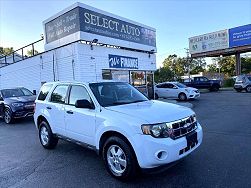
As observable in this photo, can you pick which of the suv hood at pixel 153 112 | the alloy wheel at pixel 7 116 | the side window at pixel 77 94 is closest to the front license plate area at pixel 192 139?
the suv hood at pixel 153 112

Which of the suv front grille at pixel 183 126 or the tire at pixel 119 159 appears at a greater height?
the suv front grille at pixel 183 126

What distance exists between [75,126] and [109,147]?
3.87 feet

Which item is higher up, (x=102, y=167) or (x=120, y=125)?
(x=120, y=125)

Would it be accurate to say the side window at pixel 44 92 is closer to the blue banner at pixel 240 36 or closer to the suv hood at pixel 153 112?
the suv hood at pixel 153 112

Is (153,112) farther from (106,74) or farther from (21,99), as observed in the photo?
(106,74)

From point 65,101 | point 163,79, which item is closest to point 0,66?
point 65,101

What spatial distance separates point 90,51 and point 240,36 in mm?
26957

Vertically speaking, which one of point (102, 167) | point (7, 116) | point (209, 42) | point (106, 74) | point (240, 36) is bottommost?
point (102, 167)

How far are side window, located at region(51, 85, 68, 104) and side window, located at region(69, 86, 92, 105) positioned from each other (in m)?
0.31

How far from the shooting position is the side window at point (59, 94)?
5.87 metres

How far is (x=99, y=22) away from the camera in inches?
595

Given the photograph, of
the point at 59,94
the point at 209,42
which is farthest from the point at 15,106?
the point at 209,42

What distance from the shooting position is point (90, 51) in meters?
14.4

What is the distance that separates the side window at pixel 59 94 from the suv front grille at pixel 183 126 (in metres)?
2.91
